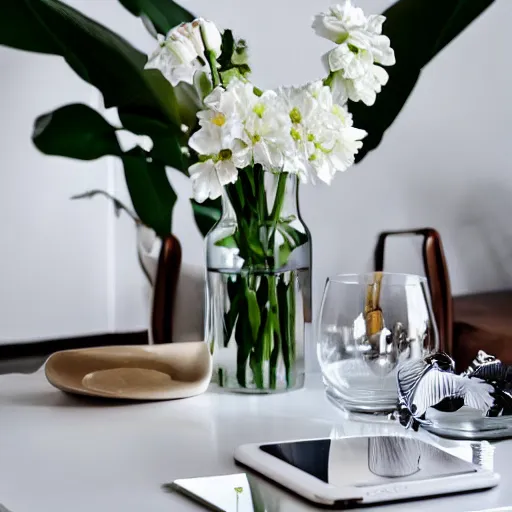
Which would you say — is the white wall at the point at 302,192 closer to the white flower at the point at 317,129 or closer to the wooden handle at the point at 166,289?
the wooden handle at the point at 166,289

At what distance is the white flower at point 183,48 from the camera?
1004 millimetres

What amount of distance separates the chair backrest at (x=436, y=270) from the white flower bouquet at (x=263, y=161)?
433 mm

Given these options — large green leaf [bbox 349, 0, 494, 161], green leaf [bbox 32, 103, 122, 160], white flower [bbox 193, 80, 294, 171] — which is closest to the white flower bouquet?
white flower [bbox 193, 80, 294, 171]

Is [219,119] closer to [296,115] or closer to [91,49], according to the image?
[296,115]

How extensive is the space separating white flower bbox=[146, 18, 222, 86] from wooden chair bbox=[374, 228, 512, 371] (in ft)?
1.86

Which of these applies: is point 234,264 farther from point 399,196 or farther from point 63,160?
point 399,196

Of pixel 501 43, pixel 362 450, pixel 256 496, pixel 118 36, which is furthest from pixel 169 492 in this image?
pixel 501 43

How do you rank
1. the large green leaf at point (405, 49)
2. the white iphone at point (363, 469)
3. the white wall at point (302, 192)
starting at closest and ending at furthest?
the white iphone at point (363, 469) → the white wall at point (302, 192) → the large green leaf at point (405, 49)

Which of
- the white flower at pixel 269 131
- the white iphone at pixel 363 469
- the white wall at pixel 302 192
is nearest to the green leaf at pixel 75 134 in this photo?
the white wall at pixel 302 192

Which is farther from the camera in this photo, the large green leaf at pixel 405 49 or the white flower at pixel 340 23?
the large green leaf at pixel 405 49

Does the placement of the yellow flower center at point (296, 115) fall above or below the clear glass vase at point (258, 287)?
above

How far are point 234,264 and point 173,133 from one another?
0.33 m

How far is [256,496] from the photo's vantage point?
2.21 ft

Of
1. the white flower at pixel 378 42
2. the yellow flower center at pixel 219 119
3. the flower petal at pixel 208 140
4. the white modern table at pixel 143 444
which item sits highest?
the white flower at pixel 378 42
